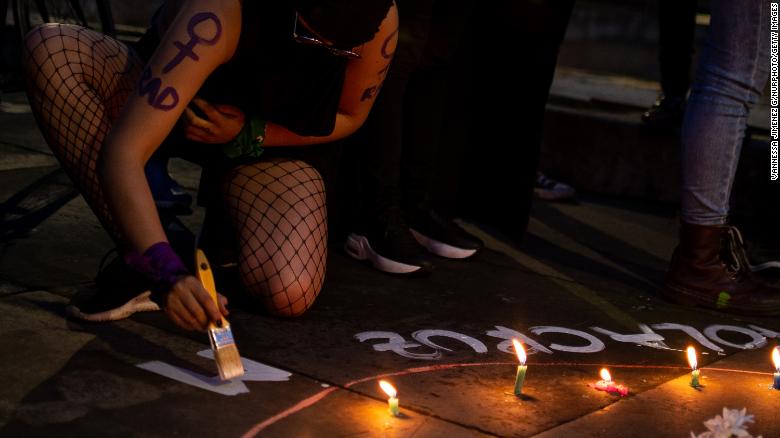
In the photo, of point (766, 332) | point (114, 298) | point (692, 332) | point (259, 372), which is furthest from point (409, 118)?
point (259, 372)

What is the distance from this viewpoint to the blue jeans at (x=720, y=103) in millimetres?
3896

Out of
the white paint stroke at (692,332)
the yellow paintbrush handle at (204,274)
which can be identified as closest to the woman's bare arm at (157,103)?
the yellow paintbrush handle at (204,274)

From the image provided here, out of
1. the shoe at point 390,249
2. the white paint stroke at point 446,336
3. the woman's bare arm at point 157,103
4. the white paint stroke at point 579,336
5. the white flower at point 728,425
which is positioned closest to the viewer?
the white flower at point 728,425

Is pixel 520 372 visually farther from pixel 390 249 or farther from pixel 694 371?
pixel 390 249

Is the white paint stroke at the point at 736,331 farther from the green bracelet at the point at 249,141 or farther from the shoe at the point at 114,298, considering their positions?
the shoe at the point at 114,298

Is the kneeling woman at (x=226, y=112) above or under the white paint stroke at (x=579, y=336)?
above

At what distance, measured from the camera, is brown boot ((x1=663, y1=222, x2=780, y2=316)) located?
3996mm

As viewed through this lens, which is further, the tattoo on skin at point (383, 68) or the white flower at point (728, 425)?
the tattoo on skin at point (383, 68)

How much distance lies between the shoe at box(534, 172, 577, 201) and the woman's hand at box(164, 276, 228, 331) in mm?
3110

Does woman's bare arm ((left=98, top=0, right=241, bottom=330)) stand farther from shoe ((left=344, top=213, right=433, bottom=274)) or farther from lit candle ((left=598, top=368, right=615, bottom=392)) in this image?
shoe ((left=344, top=213, right=433, bottom=274))

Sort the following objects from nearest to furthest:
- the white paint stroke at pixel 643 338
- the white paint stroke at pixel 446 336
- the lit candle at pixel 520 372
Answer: the lit candle at pixel 520 372 → the white paint stroke at pixel 446 336 → the white paint stroke at pixel 643 338

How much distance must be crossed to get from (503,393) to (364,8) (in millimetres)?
1009

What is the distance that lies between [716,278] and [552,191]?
1.68 m

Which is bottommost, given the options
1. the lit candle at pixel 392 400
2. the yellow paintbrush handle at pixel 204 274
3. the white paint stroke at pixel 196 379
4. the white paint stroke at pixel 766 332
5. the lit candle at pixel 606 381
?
the white paint stroke at pixel 766 332
